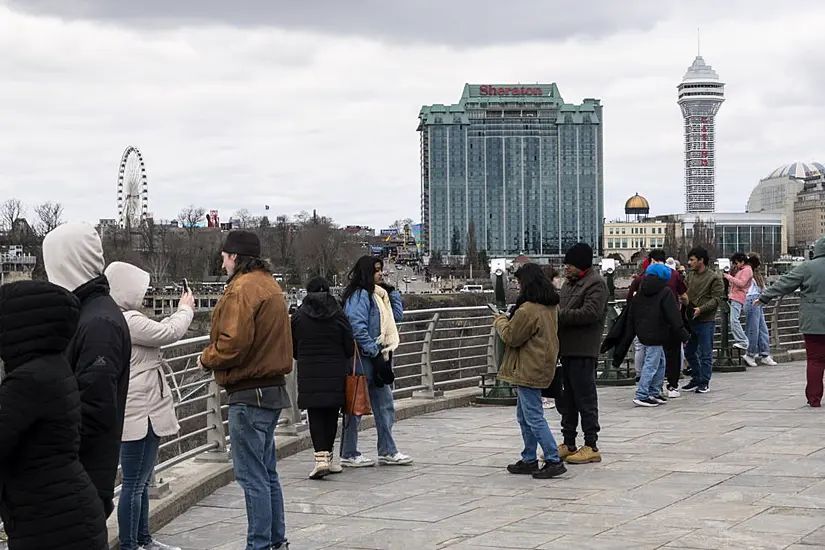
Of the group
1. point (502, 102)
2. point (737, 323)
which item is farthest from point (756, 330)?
point (502, 102)

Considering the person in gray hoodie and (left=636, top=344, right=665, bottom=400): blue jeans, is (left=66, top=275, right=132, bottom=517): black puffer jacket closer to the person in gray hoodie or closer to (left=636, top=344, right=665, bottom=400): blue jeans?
the person in gray hoodie

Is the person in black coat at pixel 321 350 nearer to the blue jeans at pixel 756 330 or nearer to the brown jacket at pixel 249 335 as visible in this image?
the brown jacket at pixel 249 335

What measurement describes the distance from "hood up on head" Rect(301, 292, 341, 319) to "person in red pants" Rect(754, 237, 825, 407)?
549 centimetres

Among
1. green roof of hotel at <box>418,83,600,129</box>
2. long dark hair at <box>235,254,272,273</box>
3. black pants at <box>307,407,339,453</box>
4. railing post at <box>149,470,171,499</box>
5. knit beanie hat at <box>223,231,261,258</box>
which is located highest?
green roof of hotel at <box>418,83,600,129</box>

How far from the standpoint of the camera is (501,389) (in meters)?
14.3

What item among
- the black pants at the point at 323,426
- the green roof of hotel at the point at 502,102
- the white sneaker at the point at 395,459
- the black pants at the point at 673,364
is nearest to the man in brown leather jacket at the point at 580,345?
the white sneaker at the point at 395,459

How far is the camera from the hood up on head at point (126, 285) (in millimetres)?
6352

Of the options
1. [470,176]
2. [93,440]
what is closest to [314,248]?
[470,176]

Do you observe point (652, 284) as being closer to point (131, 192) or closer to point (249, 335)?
point (249, 335)

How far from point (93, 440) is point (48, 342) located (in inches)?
26.8

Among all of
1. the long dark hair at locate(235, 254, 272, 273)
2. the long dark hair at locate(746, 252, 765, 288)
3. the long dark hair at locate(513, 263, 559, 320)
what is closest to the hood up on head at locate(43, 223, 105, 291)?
the long dark hair at locate(235, 254, 272, 273)

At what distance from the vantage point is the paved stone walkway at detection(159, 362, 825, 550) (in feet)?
23.5

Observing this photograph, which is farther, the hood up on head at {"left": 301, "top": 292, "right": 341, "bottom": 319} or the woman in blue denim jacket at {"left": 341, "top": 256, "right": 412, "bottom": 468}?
the woman in blue denim jacket at {"left": 341, "top": 256, "right": 412, "bottom": 468}

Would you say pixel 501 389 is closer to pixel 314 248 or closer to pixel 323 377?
pixel 323 377
